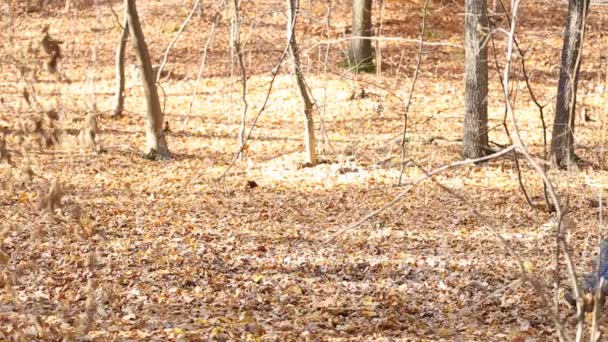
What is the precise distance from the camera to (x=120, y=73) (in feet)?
52.1

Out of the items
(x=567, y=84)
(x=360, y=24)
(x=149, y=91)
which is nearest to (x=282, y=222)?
(x=149, y=91)

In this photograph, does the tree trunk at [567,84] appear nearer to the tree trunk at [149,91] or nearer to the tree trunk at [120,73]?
the tree trunk at [149,91]

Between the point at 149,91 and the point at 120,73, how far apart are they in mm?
3256

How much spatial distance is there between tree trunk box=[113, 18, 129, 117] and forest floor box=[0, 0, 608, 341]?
33 centimetres

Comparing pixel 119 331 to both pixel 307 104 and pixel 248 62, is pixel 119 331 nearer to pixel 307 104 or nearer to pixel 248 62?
pixel 307 104

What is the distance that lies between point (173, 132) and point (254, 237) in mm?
6899

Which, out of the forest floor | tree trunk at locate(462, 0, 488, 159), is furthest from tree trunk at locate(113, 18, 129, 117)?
tree trunk at locate(462, 0, 488, 159)

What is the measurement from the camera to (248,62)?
19.4 m

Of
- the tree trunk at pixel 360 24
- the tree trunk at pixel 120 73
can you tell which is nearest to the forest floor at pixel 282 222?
the tree trunk at pixel 120 73

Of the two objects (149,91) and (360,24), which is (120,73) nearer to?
(149,91)

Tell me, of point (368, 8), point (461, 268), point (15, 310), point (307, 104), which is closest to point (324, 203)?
point (307, 104)

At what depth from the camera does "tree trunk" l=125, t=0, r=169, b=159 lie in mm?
12430

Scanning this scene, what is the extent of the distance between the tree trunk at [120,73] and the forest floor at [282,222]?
33 centimetres

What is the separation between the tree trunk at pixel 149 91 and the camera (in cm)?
1243
